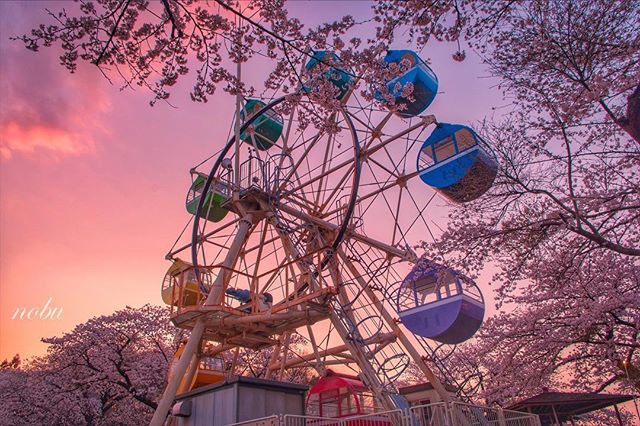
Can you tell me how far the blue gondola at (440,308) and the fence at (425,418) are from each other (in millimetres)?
3865

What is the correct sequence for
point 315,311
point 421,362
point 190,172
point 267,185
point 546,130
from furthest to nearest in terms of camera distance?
1. point 190,172
2. point 267,185
3. point 421,362
4. point 315,311
5. point 546,130

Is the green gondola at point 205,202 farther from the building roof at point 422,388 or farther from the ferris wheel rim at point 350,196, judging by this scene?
the building roof at point 422,388

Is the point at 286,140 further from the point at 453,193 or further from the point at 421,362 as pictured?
the point at 421,362

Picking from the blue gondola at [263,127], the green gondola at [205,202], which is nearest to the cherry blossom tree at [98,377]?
the green gondola at [205,202]

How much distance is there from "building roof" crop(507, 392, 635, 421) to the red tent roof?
8041mm

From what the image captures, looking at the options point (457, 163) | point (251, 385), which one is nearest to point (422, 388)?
point (251, 385)

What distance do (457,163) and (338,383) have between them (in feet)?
25.1

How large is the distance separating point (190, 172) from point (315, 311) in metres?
8.86

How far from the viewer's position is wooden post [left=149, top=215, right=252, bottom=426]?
41.7 feet

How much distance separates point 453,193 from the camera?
13672 mm

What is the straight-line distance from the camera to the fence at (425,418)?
9516 millimetres

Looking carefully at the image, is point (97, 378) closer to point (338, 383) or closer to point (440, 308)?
point (338, 383)

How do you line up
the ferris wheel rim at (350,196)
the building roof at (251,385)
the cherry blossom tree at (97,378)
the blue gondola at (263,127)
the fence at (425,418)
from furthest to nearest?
1. the cherry blossom tree at (97,378)
2. the blue gondola at (263,127)
3. the ferris wheel rim at (350,196)
4. the building roof at (251,385)
5. the fence at (425,418)

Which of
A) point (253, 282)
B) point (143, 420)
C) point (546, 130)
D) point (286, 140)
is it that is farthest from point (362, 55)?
point (143, 420)
